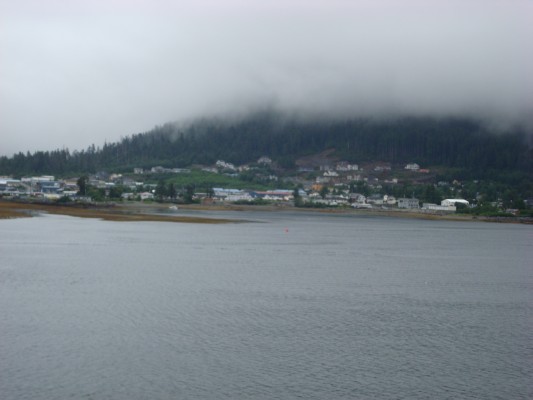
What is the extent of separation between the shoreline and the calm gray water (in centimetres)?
3948

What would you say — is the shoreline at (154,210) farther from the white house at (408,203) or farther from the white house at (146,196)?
the white house at (146,196)

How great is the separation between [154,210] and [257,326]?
294 ft

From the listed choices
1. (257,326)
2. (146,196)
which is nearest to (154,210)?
(146,196)

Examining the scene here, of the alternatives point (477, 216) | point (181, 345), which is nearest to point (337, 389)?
point (181, 345)

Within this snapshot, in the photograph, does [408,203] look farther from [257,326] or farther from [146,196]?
[257,326]

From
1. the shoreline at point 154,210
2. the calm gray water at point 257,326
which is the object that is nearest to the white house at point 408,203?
the shoreline at point 154,210

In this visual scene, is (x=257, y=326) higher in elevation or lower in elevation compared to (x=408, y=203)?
lower

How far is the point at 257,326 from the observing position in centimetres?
2264

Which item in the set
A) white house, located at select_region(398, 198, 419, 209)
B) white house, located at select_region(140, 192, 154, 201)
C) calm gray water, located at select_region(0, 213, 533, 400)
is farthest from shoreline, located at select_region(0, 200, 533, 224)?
calm gray water, located at select_region(0, 213, 533, 400)

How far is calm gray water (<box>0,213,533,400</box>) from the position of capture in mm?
16875

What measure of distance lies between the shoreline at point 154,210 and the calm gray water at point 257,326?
39.5 m

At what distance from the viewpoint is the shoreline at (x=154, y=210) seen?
83125 mm

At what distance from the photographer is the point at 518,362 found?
19406 millimetres

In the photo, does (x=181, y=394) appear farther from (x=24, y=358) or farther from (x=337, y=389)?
(x=24, y=358)
